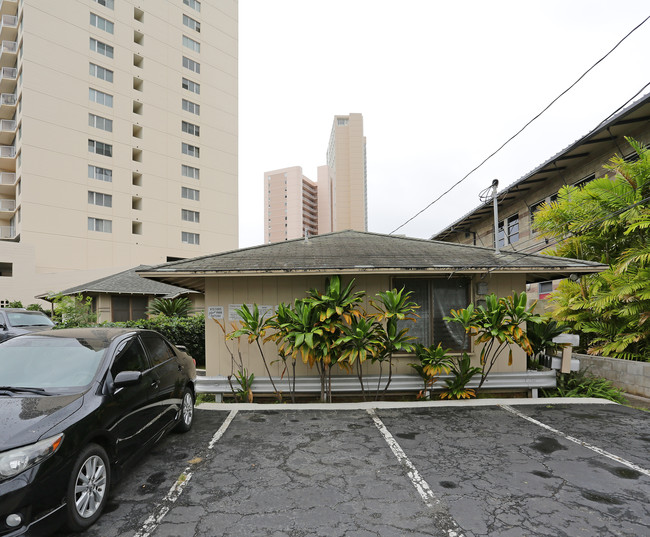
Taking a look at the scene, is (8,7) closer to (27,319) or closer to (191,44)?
(191,44)

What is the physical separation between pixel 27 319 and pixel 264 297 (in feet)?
25.6

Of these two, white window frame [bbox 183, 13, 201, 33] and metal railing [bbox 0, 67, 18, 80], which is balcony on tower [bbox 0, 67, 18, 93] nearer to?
metal railing [bbox 0, 67, 18, 80]

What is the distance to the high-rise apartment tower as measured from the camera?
26609mm

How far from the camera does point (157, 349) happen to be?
4547 millimetres

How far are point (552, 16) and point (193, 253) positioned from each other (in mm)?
34220

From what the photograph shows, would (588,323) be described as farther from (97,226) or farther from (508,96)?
(97,226)

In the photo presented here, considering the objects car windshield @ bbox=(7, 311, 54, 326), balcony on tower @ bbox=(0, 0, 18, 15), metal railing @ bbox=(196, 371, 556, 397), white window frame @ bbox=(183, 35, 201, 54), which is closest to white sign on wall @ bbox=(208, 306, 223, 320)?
metal railing @ bbox=(196, 371, 556, 397)

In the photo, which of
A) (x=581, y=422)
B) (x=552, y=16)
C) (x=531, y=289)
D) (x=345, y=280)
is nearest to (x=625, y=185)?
(x=552, y=16)

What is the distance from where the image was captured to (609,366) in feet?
24.1

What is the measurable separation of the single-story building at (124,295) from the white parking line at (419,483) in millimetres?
14463

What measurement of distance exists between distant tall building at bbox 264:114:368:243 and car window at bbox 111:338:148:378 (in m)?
81.0

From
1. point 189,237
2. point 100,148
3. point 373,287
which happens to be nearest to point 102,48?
point 100,148

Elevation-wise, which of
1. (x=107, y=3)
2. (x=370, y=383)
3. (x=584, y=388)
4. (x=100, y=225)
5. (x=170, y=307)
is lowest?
(x=584, y=388)

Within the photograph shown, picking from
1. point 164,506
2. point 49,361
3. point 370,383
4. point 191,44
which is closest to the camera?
point 164,506
